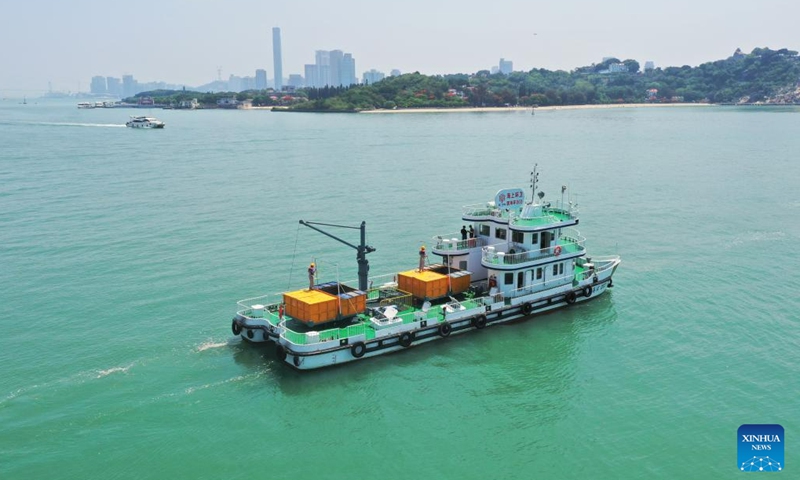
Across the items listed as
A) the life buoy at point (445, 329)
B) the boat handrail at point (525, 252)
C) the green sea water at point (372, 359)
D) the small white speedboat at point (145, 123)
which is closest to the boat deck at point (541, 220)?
the boat handrail at point (525, 252)

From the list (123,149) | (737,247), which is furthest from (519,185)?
(123,149)

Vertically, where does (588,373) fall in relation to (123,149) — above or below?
below

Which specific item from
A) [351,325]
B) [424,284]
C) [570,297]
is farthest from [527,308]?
[351,325]

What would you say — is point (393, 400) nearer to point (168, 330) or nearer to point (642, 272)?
point (168, 330)

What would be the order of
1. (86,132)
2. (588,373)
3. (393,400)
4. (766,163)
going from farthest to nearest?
(86,132)
(766,163)
(588,373)
(393,400)

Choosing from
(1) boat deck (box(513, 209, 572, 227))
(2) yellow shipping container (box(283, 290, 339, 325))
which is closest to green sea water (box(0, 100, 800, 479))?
(2) yellow shipping container (box(283, 290, 339, 325))

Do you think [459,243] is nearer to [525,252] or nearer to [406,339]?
[525,252]
